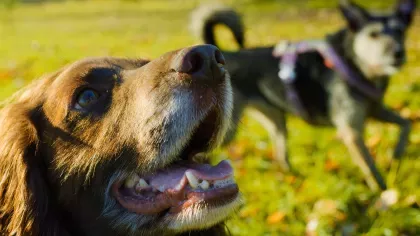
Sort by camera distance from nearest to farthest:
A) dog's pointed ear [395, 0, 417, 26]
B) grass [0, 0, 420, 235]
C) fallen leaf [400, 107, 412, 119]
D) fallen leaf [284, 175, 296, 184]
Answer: grass [0, 0, 420, 235], fallen leaf [284, 175, 296, 184], dog's pointed ear [395, 0, 417, 26], fallen leaf [400, 107, 412, 119]

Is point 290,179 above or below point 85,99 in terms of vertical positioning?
below

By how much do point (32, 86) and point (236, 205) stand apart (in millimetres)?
1376

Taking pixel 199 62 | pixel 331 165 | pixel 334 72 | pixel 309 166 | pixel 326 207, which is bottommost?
pixel 309 166

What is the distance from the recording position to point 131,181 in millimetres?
2619

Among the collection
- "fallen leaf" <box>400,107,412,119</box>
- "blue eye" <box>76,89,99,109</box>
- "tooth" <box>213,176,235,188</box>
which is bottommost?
"fallen leaf" <box>400,107,412,119</box>

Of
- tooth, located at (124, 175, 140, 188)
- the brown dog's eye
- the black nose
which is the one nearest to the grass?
the black nose

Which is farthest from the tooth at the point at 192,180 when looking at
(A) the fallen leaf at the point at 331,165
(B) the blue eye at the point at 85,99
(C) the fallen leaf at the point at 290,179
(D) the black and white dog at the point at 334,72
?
(D) the black and white dog at the point at 334,72

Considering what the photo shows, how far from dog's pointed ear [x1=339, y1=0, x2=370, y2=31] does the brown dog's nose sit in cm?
381

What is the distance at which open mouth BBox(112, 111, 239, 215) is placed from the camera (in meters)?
2.47

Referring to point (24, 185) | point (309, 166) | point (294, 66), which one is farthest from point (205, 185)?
point (294, 66)

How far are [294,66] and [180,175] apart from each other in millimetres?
3315

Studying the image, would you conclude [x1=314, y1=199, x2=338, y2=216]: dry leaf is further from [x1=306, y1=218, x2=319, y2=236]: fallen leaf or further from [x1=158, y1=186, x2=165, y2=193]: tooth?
[x1=158, y1=186, x2=165, y2=193]: tooth

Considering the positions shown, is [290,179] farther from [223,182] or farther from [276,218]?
[223,182]

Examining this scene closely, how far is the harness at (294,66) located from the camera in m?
5.54
